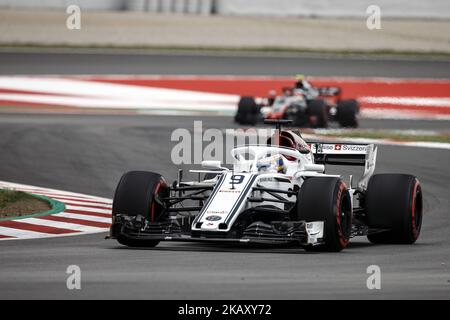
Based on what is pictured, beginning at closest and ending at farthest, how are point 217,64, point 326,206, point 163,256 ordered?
point 163,256 < point 326,206 < point 217,64

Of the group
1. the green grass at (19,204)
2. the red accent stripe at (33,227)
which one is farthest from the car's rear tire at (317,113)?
the red accent stripe at (33,227)

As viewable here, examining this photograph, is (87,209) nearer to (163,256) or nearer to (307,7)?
(163,256)

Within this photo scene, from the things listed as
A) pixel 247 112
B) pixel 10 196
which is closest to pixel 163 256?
pixel 10 196

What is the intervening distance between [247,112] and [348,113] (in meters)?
2.26

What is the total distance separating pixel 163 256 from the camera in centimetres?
1049

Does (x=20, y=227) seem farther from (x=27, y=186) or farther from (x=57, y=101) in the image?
(x=57, y=101)

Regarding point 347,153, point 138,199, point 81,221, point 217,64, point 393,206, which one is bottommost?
point 81,221

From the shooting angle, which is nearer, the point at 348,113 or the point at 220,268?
the point at 220,268

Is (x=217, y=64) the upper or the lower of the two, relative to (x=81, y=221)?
upper

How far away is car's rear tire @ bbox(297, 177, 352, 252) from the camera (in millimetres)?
10633

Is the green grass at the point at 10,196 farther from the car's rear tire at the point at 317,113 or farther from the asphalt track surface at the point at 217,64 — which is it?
the asphalt track surface at the point at 217,64

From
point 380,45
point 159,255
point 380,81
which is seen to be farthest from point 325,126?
point 159,255

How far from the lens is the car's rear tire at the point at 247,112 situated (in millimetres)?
26078

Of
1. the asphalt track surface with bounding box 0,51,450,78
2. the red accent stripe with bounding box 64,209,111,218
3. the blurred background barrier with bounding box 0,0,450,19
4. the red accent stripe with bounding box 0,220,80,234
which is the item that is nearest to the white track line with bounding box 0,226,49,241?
the red accent stripe with bounding box 0,220,80,234
